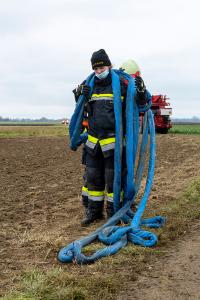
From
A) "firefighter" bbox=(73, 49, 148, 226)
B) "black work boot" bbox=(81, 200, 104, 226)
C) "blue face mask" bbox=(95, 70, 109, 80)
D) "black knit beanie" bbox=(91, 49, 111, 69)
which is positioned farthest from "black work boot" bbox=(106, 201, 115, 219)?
"black knit beanie" bbox=(91, 49, 111, 69)

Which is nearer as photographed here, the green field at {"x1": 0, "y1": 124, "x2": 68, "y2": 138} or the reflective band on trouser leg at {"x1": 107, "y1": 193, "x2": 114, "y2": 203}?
the reflective band on trouser leg at {"x1": 107, "y1": 193, "x2": 114, "y2": 203}

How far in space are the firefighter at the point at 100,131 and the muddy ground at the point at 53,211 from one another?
1.38 ft

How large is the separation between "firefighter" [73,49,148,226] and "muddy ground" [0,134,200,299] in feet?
1.38

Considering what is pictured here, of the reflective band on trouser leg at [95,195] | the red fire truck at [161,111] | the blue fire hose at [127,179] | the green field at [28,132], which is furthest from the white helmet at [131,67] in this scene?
the green field at [28,132]

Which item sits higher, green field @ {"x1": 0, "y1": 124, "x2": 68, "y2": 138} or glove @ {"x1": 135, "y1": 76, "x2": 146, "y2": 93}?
glove @ {"x1": 135, "y1": 76, "x2": 146, "y2": 93}

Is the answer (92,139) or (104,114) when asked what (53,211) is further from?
(104,114)

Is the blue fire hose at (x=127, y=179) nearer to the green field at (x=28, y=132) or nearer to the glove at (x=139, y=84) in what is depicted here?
the glove at (x=139, y=84)

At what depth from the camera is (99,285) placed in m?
3.85

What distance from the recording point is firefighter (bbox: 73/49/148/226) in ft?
19.3

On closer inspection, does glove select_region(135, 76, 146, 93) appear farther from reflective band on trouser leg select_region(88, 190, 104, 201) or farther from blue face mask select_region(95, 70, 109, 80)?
reflective band on trouser leg select_region(88, 190, 104, 201)

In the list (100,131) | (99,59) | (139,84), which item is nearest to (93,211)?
(100,131)

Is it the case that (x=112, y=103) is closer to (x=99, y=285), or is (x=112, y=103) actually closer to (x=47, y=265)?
(x=47, y=265)

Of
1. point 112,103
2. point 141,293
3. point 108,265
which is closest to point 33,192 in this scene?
point 112,103

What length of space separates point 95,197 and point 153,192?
7.62 feet
